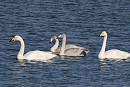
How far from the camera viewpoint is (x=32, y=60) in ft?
88.6

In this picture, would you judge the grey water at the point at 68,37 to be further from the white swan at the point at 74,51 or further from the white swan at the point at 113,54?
the white swan at the point at 113,54

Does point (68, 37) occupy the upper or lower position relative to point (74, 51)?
upper

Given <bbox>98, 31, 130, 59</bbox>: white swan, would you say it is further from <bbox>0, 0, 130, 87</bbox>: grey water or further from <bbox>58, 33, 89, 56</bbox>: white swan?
<bbox>58, 33, 89, 56</bbox>: white swan

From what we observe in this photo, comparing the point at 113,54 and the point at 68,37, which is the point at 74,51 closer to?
the point at 113,54

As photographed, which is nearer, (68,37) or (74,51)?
(74,51)

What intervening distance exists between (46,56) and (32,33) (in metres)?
7.03

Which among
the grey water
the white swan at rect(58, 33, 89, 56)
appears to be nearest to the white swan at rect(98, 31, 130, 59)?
the grey water

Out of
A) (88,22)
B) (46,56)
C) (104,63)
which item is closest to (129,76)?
(104,63)

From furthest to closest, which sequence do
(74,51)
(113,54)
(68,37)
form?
(68,37) → (74,51) → (113,54)

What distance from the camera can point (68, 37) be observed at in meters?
33.0

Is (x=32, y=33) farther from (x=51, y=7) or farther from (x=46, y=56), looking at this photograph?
(x=51, y=7)

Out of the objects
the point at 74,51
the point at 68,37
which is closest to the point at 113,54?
the point at 74,51

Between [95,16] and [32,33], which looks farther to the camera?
[95,16]

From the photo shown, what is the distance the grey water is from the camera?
2283 centimetres
